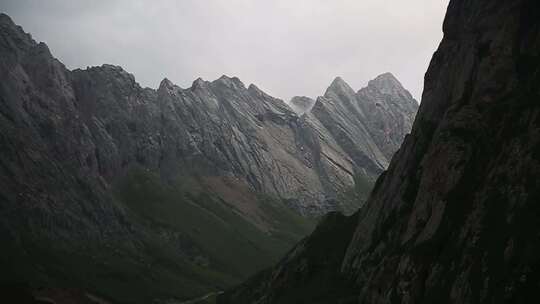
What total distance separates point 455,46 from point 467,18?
6182mm

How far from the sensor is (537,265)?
62219 millimetres

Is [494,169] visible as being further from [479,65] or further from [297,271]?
[297,271]

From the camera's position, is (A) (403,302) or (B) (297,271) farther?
(B) (297,271)

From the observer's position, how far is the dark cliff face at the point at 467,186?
71250 millimetres

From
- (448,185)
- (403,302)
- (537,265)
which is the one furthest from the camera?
(448,185)

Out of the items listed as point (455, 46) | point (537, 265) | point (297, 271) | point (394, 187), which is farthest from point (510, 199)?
point (297, 271)

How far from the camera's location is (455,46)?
135125 mm

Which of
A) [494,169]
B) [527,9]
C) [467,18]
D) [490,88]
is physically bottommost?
[494,169]

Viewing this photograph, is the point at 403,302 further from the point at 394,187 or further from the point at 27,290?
the point at 27,290

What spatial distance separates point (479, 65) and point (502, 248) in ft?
172

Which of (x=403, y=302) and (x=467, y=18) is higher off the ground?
(x=467, y=18)

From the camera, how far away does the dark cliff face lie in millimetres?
71250

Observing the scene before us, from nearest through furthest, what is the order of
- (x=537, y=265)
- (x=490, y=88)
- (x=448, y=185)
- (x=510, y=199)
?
(x=537, y=265) < (x=510, y=199) < (x=448, y=185) < (x=490, y=88)

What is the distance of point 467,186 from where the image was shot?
9269 centimetres
